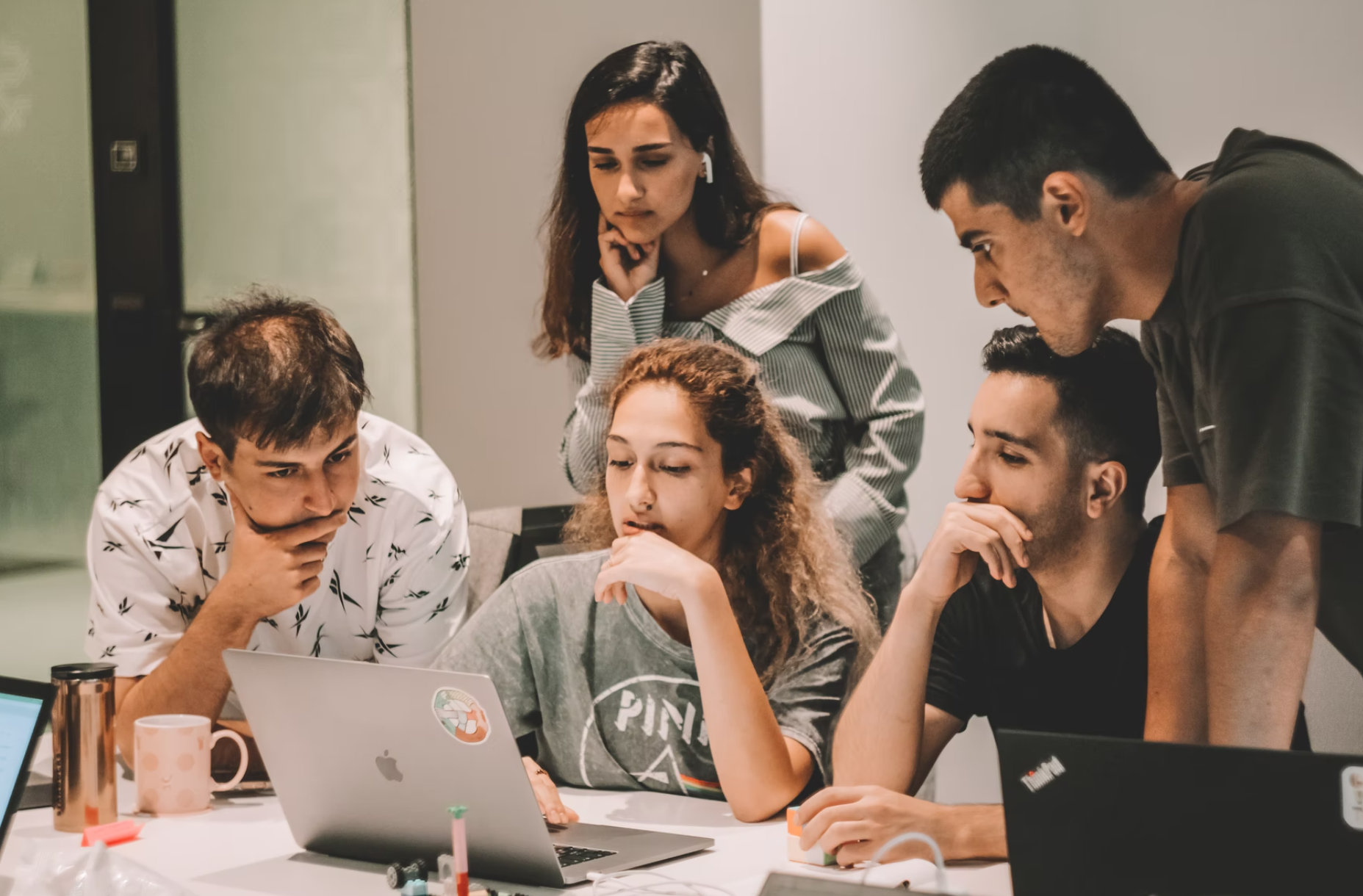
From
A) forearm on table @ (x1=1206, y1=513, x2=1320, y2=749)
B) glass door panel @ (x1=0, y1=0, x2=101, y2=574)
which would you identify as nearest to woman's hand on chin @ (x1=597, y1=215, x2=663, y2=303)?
forearm on table @ (x1=1206, y1=513, x2=1320, y2=749)

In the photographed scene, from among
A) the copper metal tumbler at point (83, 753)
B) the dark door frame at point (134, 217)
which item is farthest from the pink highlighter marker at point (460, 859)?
the dark door frame at point (134, 217)

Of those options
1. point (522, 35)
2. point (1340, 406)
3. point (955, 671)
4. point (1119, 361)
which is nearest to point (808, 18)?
point (522, 35)

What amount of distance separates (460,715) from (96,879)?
37 cm

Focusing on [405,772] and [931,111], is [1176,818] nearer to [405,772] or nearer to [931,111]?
[405,772]

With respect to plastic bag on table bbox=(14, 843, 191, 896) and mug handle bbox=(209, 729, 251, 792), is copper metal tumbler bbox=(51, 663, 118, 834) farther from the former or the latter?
plastic bag on table bbox=(14, 843, 191, 896)

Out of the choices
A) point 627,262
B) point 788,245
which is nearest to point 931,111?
point 788,245

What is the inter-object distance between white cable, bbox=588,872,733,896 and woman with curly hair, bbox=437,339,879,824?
32cm

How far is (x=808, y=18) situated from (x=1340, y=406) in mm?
1473

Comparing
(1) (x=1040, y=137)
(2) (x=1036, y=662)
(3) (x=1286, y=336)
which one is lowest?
(2) (x=1036, y=662)

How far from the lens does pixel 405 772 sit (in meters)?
1.24

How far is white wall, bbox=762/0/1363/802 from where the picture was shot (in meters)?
1.93

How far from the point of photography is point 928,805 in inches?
52.8

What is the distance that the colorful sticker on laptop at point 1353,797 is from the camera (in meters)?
0.93

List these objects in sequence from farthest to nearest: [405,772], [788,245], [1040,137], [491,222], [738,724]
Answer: [491,222], [788,245], [738,724], [1040,137], [405,772]
